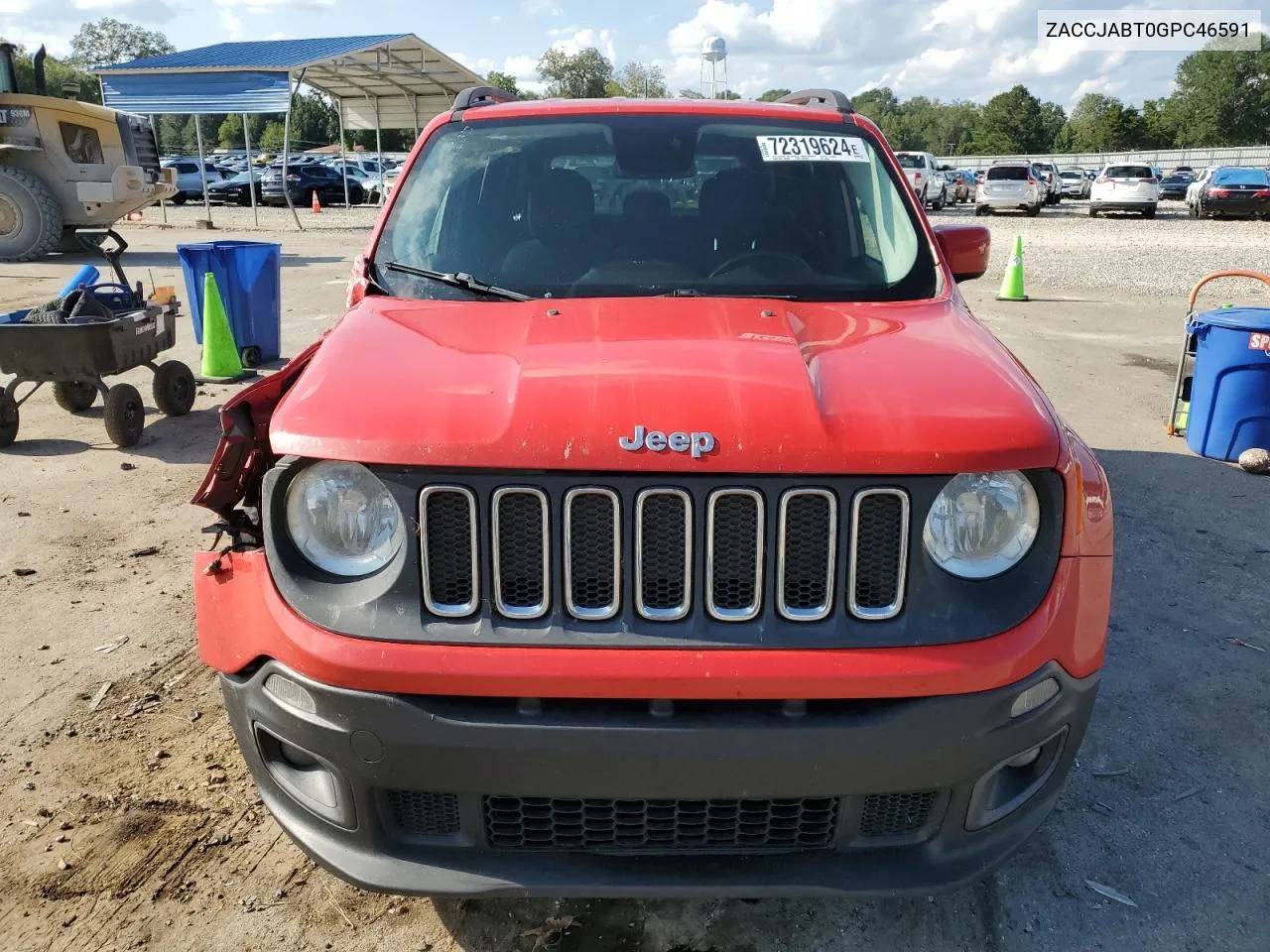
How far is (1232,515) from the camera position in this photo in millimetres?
5531

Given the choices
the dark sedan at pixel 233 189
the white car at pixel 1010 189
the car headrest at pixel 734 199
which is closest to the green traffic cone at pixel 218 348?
the car headrest at pixel 734 199

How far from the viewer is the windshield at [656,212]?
309 centimetres

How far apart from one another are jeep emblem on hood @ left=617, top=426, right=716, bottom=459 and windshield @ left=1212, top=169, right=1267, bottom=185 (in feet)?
105

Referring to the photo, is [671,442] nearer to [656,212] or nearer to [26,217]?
[656,212]

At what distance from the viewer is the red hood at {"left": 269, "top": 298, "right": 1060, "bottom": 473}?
1976 mm

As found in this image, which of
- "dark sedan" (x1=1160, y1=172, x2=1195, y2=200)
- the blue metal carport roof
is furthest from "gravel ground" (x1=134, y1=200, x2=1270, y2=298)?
"dark sedan" (x1=1160, y1=172, x2=1195, y2=200)

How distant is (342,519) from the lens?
2107mm

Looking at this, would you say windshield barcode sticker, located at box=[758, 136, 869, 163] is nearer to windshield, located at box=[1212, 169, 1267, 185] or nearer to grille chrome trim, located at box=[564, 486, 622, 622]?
grille chrome trim, located at box=[564, 486, 622, 622]

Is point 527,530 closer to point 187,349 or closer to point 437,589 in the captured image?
point 437,589

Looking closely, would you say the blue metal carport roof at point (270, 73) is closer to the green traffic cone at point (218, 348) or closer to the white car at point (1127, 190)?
the green traffic cone at point (218, 348)

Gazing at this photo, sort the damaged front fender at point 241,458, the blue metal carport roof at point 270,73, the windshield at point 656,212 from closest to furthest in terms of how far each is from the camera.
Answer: the damaged front fender at point 241,458
the windshield at point 656,212
the blue metal carport roof at point 270,73

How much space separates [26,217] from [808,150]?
16.6 meters

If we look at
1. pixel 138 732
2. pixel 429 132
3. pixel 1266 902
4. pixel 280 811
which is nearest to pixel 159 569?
pixel 138 732

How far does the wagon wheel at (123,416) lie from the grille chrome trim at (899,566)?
225 inches
